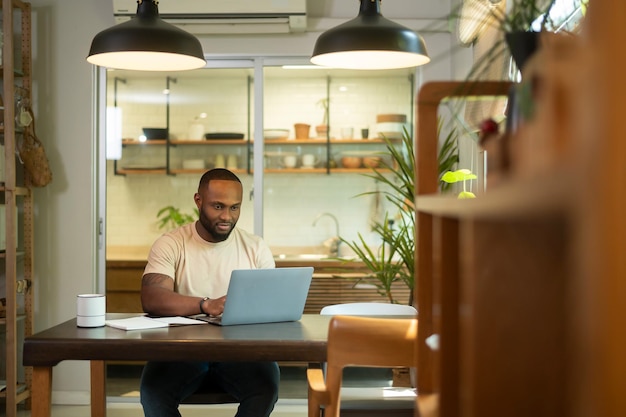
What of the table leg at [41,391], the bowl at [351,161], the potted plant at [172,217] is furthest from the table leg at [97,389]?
the bowl at [351,161]

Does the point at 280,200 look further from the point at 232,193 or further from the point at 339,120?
the point at 232,193

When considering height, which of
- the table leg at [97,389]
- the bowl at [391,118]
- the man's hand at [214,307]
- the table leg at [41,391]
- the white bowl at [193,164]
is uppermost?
the bowl at [391,118]

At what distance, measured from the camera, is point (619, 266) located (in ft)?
1.43

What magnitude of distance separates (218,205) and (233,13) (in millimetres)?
1819

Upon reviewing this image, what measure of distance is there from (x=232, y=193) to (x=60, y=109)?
203 centimetres

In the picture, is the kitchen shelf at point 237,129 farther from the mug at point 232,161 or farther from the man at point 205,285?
the man at point 205,285

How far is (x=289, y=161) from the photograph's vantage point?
5422mm

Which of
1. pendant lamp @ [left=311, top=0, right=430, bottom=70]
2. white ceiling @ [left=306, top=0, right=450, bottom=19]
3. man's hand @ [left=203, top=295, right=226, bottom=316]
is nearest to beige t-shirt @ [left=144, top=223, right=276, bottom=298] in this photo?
man's hand @ [left=203, top=295, right=226, bottom=316]

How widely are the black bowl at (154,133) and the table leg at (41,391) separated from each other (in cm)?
276

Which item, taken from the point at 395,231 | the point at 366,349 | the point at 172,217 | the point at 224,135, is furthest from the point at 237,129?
the point at 366,349

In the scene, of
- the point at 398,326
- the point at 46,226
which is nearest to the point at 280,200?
the point at 46,226

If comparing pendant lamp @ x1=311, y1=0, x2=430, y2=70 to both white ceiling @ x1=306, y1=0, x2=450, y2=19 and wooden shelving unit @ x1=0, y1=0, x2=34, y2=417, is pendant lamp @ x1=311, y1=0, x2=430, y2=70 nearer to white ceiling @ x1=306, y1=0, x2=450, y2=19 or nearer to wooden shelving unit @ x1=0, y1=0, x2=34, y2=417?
white ceiling @ x1=306, y1=0, x2=450, y2=19

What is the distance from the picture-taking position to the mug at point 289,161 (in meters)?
5.42

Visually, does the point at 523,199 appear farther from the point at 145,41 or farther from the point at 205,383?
the point at 205,383
